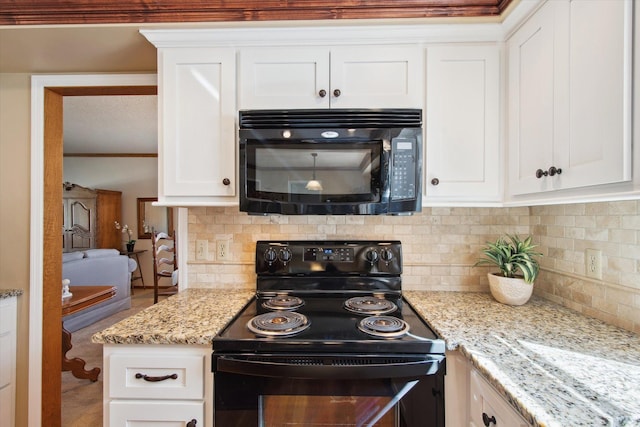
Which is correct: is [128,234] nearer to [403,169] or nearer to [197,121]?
[197,121]

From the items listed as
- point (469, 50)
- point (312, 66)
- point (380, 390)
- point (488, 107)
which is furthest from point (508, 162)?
point (380, 390)

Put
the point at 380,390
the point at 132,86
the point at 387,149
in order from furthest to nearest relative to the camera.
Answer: the point at 132,86
the point at 387,149
the point at 380,390

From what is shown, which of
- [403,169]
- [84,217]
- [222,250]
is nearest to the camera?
[403,169]

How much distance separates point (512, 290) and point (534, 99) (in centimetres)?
79

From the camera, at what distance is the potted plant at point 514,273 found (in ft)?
4.44

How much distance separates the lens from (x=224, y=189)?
4.58 feet

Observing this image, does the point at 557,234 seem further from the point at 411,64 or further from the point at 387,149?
the point at 411,64

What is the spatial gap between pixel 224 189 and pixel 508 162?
48.5 inches

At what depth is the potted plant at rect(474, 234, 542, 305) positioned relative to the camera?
1.35 metres

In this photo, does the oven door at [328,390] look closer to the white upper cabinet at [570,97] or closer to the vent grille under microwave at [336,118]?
the white upper cabinet at [570,97]

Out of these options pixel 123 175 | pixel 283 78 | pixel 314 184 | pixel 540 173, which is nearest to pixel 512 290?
pixel 540 173

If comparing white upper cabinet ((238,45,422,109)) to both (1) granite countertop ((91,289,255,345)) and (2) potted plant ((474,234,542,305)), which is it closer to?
(2) potted plant ((474,234,542,305))

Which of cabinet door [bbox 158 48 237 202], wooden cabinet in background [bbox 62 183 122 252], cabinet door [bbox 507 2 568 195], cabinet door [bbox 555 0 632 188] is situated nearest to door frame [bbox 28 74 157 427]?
cabinet door [bbox 158 48 237 202]

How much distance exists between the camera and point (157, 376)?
1074 millimetres
